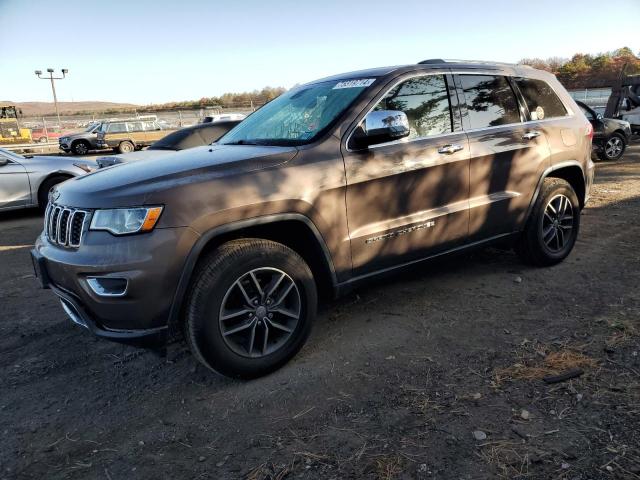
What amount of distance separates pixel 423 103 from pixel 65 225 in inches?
103

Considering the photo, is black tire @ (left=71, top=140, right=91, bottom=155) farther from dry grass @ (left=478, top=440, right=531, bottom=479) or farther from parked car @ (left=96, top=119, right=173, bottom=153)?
dry grass @ (left=478, top=440, right=531, bottom=479)

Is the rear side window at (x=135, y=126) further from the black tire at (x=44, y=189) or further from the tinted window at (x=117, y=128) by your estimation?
the black tire at (x=44, y=189)

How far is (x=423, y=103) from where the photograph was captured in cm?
362

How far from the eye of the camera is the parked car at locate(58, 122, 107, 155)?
78.6 feet

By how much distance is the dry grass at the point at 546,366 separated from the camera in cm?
278

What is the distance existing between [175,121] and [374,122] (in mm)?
36512

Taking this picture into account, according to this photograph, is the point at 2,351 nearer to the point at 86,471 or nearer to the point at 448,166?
the point at 86,471

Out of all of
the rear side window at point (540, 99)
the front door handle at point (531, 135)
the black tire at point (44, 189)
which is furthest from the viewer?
the black tire at point (44, 189)

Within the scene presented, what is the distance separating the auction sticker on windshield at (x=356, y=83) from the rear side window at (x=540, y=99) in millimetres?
1636

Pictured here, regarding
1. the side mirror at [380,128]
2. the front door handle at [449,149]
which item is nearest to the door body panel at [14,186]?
the side mirror at [380,128]

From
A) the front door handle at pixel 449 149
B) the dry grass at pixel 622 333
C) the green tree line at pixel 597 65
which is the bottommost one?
the dry grass at pixel 622 333

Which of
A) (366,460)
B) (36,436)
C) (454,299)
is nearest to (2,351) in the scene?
(36,436)

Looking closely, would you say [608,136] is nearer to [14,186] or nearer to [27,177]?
[27,177]

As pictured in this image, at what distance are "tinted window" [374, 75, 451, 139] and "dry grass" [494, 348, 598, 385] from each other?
67.8 inches
